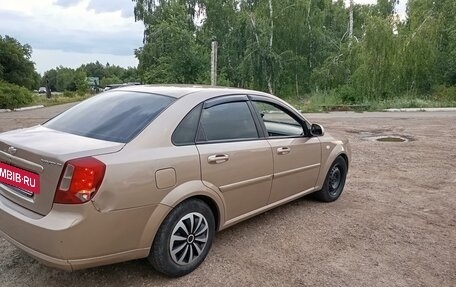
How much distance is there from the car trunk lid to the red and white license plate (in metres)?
0.02

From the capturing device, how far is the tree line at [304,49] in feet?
72.1

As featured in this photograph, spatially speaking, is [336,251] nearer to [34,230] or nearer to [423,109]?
[34,230]

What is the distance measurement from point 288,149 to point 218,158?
1050 mm

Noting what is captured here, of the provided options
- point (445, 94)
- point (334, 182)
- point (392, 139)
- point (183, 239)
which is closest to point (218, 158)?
point (183, 239)

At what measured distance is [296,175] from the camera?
4.08m

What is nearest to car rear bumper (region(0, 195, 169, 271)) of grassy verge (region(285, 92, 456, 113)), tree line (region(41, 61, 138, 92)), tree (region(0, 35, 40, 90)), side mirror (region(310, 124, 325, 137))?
side mirror (region(310, 124, 325, 137))

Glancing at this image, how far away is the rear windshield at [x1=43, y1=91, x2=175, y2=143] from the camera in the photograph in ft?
9.27

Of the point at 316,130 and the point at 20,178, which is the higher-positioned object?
the point at 316,130

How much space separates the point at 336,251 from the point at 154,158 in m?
1.95

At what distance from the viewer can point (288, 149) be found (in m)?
3.90

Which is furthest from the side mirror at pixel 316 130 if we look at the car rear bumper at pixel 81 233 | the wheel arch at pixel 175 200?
the car rear bumper at pixel 81 233

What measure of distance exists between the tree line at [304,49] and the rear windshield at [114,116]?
2107 cm

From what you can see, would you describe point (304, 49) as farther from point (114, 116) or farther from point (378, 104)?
point (114, 116)

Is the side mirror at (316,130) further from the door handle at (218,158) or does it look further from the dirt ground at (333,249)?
the door handle at (218,158)
